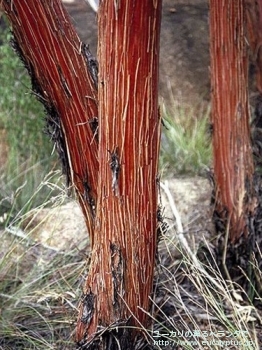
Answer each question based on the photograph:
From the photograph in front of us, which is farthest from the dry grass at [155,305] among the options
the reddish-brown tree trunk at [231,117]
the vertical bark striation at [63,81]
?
the vertical bark striation at [63,81]

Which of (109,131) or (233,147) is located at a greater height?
(109,131)

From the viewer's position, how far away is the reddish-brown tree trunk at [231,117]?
2264 millimetres

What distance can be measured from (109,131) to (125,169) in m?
0.11

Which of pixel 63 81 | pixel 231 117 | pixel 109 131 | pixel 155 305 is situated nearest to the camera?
pixel 109 131

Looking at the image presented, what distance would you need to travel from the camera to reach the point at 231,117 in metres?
2.34

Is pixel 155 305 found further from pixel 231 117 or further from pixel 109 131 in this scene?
pixel 231 117

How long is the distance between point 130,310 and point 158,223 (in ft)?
0.87

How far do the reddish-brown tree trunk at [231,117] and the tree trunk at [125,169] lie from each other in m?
0.62

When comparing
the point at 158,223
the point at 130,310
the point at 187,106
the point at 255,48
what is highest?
the point at 255,48

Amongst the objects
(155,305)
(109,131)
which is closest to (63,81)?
(109,131)

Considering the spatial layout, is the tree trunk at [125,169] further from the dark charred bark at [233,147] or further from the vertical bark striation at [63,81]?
the dark charred bark at [233,147]

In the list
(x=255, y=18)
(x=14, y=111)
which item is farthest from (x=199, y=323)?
(x=14, y=111)

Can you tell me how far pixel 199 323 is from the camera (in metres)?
2.16

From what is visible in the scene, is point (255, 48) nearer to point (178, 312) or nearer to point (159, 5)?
point (159, 5)
